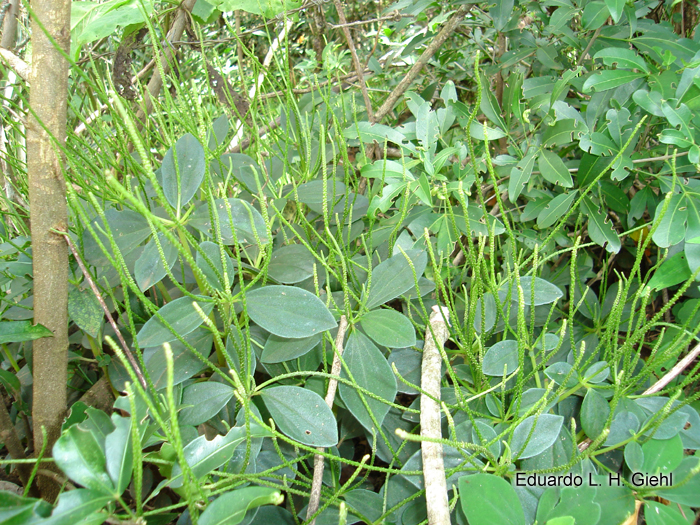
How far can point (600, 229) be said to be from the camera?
27.6 inches

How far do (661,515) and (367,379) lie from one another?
0.33 m

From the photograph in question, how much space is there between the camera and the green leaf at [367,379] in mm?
485

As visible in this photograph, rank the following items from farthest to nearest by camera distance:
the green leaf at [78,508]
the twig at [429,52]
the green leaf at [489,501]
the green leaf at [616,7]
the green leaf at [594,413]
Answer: the twig at [429,52], the green leaf at [616,7], the green leaf at [594,413], the green leaf at [489,501], the green leaf at [78,508]

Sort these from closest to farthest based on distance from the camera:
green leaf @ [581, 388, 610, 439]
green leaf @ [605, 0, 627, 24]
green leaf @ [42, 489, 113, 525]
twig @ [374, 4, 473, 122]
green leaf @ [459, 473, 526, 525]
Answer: green leaf @ [42, 489, 113, 525] → green leaf @ [459, 473, 526, 525] → green leaf @ [581, 388, 610, 439] → green leaf @ [605, 0, 627, 24] → twig @ [374, 4, 473, 122]

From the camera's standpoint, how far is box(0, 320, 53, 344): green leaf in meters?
0.48

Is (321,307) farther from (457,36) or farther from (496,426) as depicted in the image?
(457,36)

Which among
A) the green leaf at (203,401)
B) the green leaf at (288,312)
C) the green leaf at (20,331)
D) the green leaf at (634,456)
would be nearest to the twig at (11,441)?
the green leaf at (20,331)

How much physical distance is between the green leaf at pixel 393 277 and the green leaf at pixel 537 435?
20cm

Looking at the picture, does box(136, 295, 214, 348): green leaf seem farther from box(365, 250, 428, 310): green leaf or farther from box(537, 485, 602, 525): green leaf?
box(537, 485, 602, 525): green leaf

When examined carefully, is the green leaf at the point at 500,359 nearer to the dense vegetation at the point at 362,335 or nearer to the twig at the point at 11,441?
the dense vegetation at the point at 362,335

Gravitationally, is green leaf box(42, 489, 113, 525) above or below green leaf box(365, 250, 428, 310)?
above

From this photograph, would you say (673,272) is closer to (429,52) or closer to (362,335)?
(362,335)

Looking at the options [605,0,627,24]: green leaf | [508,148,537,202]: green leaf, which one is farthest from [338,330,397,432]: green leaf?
[605,0,627,24]: green leaf

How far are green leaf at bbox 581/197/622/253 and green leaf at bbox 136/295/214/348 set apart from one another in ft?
1.95
